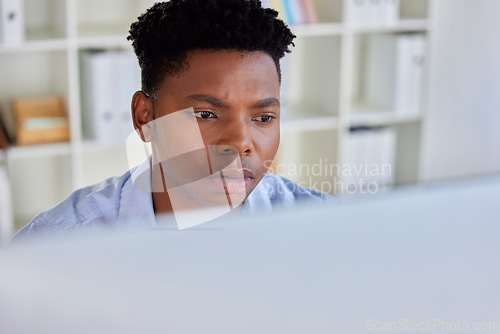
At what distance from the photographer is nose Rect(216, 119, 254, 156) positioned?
1.47 feet

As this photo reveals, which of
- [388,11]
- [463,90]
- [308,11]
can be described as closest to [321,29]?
[308,11]

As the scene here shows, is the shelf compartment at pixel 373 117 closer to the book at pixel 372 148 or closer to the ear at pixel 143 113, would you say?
the book at pixel 372 148

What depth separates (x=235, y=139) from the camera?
46 centimetres

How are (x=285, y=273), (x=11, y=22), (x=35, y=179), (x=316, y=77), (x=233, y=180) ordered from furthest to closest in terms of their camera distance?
(x=316, y=77) → (x=35, y=179) → (x=11, y=22) → (x=233, y=180) → (x=285, y=273)

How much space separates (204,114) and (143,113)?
10 centimetres

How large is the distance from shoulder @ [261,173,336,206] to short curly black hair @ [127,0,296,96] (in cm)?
A: 10

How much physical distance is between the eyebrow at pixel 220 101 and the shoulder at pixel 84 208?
13 centimetres

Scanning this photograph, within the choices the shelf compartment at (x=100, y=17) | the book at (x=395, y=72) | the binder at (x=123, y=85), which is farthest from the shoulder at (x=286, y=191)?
the book at (x=395, y=72)

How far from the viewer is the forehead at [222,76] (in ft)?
1.75

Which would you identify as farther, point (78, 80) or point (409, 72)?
point (409, 72)

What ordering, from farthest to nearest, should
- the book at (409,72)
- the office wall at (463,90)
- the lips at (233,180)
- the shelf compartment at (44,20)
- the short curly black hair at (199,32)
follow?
the office wall at (463,90) → the book at (409,72) → the shelf compartment at (44,20) → the short curly black hair at (199,32) → the lips at (233,180)

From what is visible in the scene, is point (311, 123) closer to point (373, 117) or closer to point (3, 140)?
point (373, 117)

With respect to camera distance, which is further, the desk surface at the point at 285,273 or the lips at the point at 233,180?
the lips at the point at 233,180

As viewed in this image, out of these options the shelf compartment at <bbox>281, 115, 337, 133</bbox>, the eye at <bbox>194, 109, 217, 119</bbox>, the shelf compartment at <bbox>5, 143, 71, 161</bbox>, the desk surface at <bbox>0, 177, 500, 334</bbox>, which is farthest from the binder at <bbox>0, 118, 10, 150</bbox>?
the desk surface at <bbox>0, 177, 500, 334</bbox>
